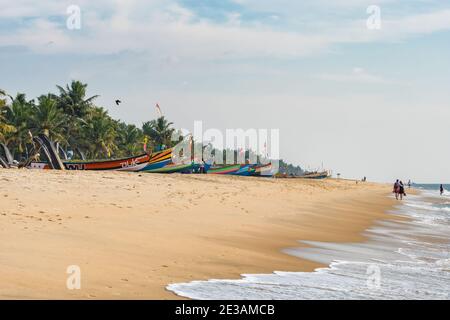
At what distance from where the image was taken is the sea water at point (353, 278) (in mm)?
9094

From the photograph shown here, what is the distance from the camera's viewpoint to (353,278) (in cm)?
1110

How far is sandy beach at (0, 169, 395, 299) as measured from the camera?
872 cm

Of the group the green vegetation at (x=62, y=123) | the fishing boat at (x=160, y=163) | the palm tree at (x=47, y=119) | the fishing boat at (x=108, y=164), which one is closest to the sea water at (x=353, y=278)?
the fishing boat at (x=108, y=164)

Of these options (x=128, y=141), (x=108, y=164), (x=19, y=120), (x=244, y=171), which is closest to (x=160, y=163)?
(x=108, y=164)

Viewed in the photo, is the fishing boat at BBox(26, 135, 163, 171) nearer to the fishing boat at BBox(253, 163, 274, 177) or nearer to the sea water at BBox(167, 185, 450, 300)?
the sea water at BBox(167, 185, 450, 300)
